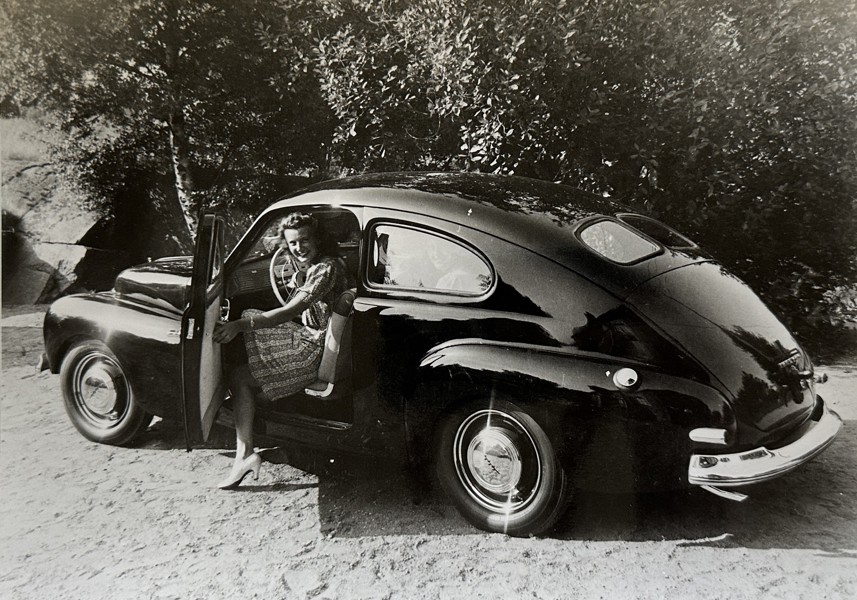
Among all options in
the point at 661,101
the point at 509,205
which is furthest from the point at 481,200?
the point at 661,101

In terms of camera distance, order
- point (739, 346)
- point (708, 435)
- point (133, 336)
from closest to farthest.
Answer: point (708, 435)
point (739, 346)
point (133, 336)

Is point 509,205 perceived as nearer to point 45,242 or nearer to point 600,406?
point 600,406

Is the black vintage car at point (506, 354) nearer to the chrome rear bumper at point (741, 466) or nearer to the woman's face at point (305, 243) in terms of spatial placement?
the chrome rear bumper at point (741, 466)

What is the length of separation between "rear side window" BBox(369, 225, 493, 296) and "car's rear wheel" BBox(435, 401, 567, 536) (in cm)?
47

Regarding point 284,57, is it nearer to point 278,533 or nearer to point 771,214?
point 278,533

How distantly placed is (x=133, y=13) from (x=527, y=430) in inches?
96.0

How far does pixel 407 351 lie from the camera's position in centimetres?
226

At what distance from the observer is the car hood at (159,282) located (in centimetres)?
274

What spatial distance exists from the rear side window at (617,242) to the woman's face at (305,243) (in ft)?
3.58

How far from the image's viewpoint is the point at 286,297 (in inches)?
111

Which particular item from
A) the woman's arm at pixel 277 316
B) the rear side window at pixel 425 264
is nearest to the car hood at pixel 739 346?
the rear side window at pixel 425 264

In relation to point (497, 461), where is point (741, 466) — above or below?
above

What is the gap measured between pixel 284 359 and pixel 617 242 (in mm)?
1438

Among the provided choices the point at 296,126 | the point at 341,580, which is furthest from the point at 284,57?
the point at 341,580
